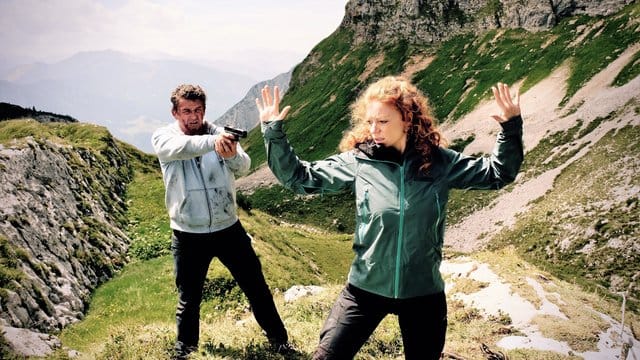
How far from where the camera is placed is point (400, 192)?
4793 mm

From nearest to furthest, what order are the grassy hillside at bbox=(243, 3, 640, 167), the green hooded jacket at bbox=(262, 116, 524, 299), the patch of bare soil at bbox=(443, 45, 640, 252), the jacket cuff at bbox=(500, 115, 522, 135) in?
the green hooded jacket at bbox=(262, 116, 524, 299)
the jacket cuff at bbox=(500, 115, 522, 135)
the patch of bare soil at bbox=(443, 45, 640, 252)
the grassy hillside at bbox=(243, 3, 640, 167)

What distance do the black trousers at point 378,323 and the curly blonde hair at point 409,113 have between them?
5.03 ft

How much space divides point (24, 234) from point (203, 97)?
32.3 feet

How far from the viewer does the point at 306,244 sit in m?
37.7

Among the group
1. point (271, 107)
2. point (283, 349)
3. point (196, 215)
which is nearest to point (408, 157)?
point (271, 107)

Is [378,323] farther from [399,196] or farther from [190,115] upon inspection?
[190,115]

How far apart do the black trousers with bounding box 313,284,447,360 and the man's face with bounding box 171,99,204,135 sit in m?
3.95

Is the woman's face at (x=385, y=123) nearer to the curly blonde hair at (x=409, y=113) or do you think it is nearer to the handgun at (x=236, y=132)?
the curly blonde hair at (x=409, y=113)

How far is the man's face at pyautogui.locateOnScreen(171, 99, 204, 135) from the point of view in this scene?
23.2 ft

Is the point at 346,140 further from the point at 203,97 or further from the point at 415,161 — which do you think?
the point at 203,97

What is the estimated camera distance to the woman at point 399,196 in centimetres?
478

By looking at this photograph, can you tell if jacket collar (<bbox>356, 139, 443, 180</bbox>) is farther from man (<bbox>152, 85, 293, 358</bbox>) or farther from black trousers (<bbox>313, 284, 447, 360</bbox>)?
man (<bbox>152, 85, 293, 358</bbox>)

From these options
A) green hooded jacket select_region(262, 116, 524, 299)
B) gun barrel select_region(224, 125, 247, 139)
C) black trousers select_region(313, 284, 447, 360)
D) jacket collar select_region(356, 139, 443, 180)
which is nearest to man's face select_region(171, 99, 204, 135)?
gun barrel select_region(224, 125, 247, 139)

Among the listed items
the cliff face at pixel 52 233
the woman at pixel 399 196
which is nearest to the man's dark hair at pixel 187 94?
the woman at pixel 399 196
